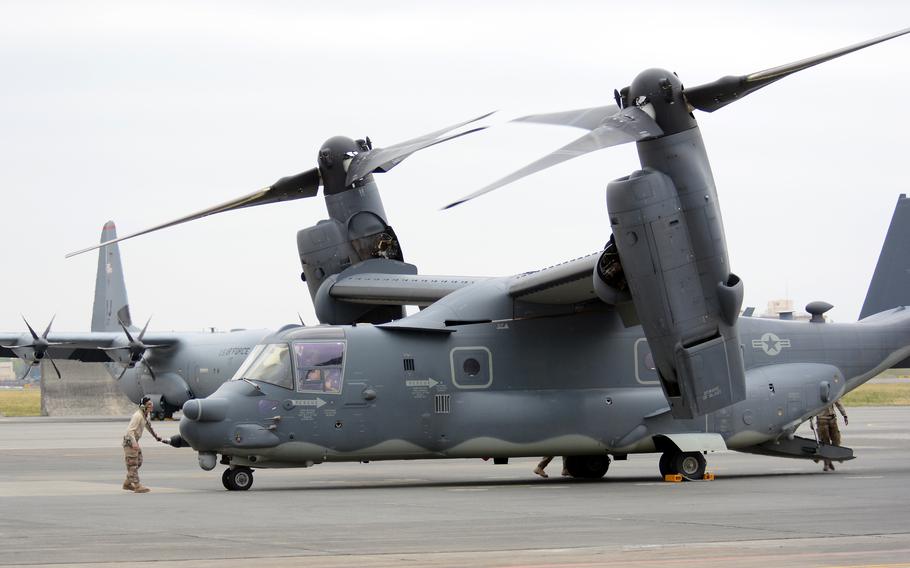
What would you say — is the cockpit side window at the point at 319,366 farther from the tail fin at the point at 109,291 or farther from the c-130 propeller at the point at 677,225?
the tail fin at the point at 109,291

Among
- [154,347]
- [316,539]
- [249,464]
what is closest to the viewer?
[316,539]

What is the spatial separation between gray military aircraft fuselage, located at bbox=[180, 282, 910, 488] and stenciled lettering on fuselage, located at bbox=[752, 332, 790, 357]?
0.02m

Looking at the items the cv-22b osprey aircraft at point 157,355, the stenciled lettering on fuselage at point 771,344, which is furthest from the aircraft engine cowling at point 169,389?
the stenciled lettering on fuselage at point 771,344

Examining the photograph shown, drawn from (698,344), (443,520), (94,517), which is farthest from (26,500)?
(698,344)

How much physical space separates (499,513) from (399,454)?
5.05 meters

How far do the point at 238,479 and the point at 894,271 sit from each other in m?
12.7

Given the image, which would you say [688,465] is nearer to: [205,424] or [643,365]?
[643,365]

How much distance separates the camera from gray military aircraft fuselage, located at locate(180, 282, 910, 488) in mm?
20188

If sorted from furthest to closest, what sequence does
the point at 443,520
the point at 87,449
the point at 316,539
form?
the point at 87,449 → the point at 443,520 → the point at 316,539

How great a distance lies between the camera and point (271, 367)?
20.5m

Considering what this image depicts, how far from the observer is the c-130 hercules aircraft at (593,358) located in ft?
60.3

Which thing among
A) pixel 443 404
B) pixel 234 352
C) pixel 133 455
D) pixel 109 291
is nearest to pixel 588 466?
pixel 443 404

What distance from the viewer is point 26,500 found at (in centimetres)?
1862

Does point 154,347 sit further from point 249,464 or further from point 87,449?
point 249,464
